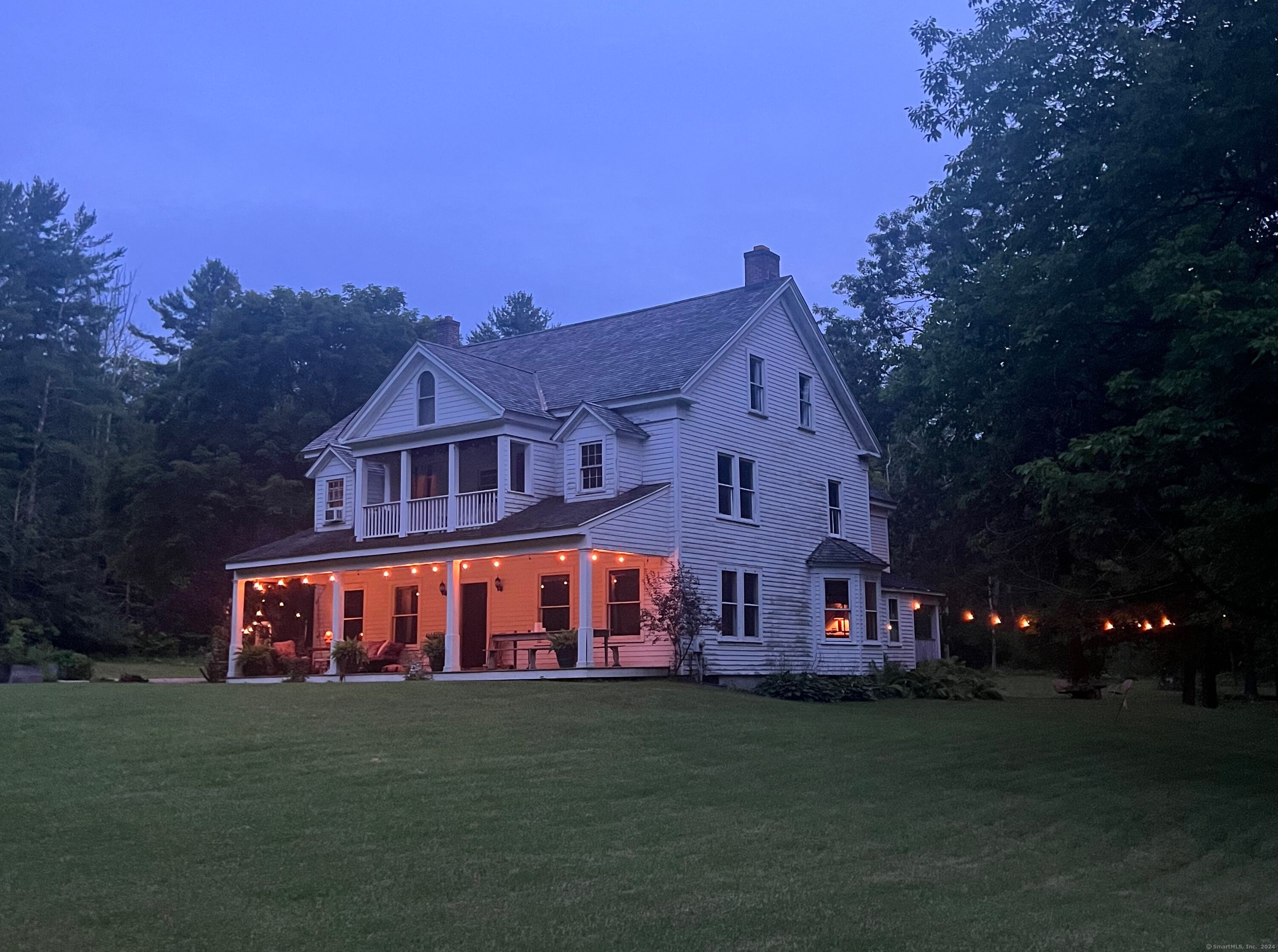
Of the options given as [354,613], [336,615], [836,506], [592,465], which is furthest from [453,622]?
[836,506]

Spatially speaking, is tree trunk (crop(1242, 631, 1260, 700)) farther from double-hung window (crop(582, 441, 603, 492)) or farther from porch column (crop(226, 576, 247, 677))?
porch column (crop(226, 576, 247, 677))

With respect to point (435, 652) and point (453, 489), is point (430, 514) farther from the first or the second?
point (435, 652)

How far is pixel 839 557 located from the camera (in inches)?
1195

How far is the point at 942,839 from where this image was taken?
10633mm

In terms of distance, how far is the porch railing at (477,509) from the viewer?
88.2 ft

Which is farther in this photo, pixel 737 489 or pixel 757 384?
pixel 757 384

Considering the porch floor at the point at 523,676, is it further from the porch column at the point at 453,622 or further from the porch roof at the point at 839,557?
the porch roof at the point at 839,557

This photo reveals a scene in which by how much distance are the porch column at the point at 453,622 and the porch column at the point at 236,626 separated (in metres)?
7.08

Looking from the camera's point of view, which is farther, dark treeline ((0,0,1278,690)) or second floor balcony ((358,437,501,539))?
second floor balcony ((358,437,501,539))

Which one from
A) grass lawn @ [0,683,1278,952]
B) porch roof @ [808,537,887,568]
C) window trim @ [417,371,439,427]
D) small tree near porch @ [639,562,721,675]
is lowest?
grass lawn @ [0,683,1278,952]

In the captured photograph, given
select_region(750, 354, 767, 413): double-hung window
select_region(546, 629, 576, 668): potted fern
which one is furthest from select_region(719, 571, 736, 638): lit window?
select_region(750, 354, 767, 413): double-hung window

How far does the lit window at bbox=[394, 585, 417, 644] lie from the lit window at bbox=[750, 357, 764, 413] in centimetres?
960

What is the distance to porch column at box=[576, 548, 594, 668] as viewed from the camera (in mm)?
23406

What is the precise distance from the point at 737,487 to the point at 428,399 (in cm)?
756
